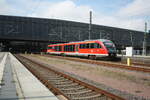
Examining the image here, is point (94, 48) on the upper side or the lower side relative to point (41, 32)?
lower

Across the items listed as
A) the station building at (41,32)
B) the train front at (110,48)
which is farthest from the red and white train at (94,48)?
the station building at (41,32)

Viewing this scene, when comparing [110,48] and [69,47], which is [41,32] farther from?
[110,48]

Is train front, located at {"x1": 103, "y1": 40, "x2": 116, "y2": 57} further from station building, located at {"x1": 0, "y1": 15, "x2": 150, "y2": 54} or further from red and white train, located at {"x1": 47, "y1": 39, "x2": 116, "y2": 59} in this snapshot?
station building, located at {"x1": 0, "y1": 15, "x2": 150, "y2": 54}

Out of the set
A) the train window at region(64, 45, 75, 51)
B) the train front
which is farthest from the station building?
the train front

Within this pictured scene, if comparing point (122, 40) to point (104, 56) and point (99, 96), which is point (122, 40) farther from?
point (99, 96)

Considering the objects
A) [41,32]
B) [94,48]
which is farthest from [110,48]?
[41,32]

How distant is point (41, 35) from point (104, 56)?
6927 centimetres

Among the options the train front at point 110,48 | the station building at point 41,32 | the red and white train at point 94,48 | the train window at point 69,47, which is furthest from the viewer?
the station building at point 41,32

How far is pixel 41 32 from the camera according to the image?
88.6m

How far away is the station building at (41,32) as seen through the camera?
81.2 metres

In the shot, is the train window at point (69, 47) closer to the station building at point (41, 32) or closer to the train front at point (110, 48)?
the train front at point (110, 48)

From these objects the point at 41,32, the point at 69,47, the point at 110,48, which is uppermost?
the point at 41,32

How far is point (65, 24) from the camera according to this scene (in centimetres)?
9319

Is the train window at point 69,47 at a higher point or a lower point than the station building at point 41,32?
lower
